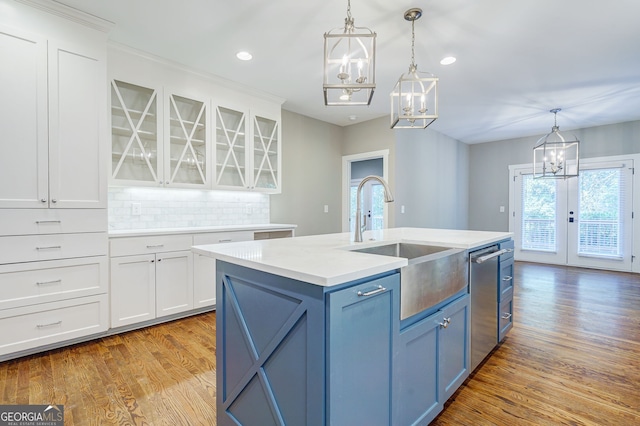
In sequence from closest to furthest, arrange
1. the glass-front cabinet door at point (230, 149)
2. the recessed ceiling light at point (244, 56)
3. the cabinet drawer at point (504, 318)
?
the cabinet drawer at point (504, 318) → the recessed ceiling light at point (244, 56) → the glass-front cabinet door at point (230, 149)

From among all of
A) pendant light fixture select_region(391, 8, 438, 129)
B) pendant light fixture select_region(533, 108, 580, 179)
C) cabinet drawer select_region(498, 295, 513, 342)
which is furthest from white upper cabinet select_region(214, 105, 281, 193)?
pendant light fixture select_region(533, 108, 580, 179)

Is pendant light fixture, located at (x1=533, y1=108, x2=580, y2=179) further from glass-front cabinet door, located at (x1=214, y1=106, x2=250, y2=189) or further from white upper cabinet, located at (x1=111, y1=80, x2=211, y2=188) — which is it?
white upper cabinet, located at (x1=111, y1=80, x2=211, y2=188)

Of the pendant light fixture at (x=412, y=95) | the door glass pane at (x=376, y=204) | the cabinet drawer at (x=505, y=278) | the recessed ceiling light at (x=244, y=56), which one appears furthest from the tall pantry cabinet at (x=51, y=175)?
the door glass pane at (x=376, y=204)

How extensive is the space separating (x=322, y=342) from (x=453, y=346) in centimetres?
107

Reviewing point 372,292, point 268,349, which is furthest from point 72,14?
point 372,292

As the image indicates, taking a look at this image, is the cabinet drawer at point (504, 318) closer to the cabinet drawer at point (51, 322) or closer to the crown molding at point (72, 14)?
the cabinet drawer at point (51, 322)

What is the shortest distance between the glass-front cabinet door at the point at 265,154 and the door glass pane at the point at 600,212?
18.6 feet

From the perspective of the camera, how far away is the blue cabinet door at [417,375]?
130cm

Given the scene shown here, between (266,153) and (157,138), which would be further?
(266,153)

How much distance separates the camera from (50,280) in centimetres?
231

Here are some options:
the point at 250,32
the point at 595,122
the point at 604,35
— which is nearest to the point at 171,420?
the point at 250,32

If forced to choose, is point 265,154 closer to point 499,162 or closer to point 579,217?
point 499,162

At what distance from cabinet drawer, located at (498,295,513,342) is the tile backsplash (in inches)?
118

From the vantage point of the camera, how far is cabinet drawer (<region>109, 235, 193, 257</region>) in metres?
2.65
